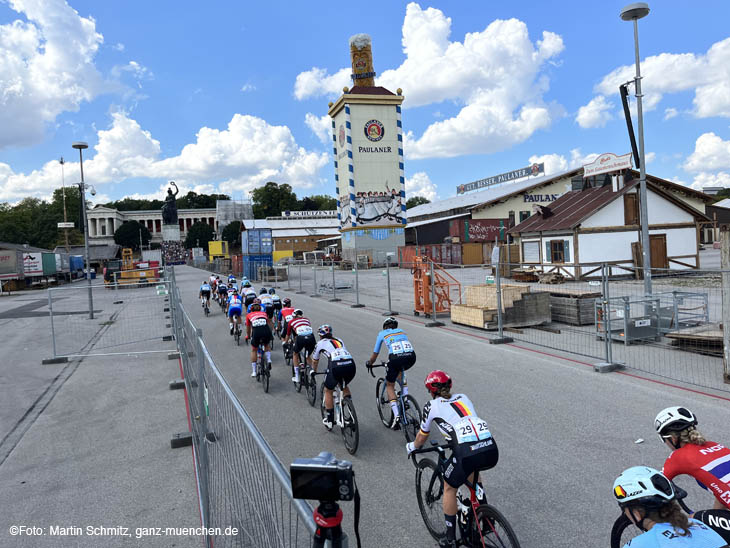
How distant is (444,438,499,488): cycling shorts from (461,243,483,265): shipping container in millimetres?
44462

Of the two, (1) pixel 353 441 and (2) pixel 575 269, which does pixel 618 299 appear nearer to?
(1) pixel 353 441

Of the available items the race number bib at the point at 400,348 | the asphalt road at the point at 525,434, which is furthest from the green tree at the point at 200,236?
the race number bib at the point at 400,348

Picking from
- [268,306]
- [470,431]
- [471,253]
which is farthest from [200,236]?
[470,431]

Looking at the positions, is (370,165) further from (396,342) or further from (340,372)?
(340,372)

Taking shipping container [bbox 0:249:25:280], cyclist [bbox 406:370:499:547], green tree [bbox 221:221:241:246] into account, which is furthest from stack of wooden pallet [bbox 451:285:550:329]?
green tree [bbox 221:221:241:246]

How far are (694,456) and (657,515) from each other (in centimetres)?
111

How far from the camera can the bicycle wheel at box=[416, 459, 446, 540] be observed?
4609mm

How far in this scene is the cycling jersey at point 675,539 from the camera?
2.60 m

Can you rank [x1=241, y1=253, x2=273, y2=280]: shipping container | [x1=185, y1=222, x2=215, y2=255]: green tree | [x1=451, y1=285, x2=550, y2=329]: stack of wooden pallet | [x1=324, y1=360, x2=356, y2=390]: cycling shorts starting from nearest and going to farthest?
[x1=324, y1=360, x2=356, y2=390]: cycling shorts
[x1=451, y1=285, x2=550, y2=329]: stack of wooden pallet
[x1=241, y1=253, x2=273, y2=280]: shipping container
[x1=185, y1=222, x2=215, y2=255]: green tree

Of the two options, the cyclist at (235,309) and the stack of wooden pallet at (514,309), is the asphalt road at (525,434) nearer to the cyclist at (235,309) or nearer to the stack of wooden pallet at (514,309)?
the stack of wooden pallet at (514,309)

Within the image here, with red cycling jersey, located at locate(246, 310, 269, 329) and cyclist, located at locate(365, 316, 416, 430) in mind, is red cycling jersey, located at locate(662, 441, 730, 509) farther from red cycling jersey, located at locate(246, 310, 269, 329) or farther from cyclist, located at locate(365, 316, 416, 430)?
red cycling jersey, located at locate(246, 310, 269, 329)

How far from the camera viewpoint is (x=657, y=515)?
272cm

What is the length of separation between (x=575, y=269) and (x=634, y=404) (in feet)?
72.6

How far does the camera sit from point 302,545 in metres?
2.92
